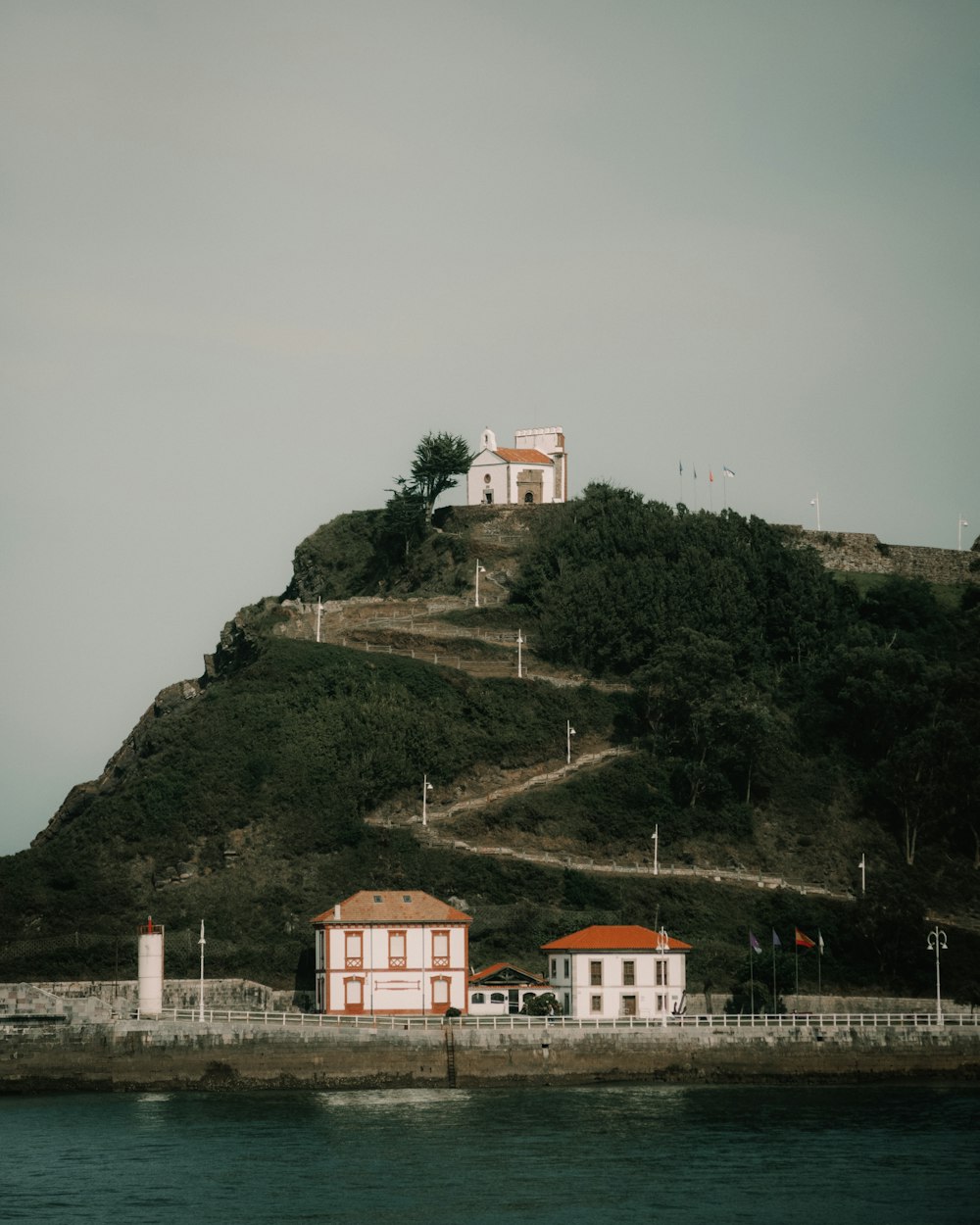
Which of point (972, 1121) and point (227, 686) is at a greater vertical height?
point (227, 686)

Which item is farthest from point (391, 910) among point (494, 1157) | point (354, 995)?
point (494, 1157)

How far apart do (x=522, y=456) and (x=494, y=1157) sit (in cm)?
8233

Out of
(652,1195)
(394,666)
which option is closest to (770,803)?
(394,666)

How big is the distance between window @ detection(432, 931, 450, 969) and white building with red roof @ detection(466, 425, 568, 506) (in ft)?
176

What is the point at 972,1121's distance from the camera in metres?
69.0

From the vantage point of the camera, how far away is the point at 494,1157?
2386 inches

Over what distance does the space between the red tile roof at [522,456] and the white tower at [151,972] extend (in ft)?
203

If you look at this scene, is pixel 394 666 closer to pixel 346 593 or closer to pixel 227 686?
pixel 227 686

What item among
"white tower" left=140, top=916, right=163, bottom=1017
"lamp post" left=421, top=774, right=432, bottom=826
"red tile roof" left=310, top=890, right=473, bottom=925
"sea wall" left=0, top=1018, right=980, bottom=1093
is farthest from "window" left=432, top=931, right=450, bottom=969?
"lamp post" left=421, top=774, right=432, bottom=826

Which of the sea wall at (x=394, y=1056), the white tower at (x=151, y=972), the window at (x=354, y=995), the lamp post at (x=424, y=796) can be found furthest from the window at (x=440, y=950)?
the lamp post at (x=424, y=796)

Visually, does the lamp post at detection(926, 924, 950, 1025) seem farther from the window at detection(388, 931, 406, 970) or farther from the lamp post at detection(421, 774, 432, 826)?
the lamp post at detection(421, 774, 432, 826)

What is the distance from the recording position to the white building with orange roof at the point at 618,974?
85438mm

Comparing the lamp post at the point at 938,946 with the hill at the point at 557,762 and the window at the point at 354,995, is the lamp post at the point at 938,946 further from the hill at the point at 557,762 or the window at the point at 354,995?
the window at the point at 354,995

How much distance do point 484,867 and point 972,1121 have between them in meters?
36.5
